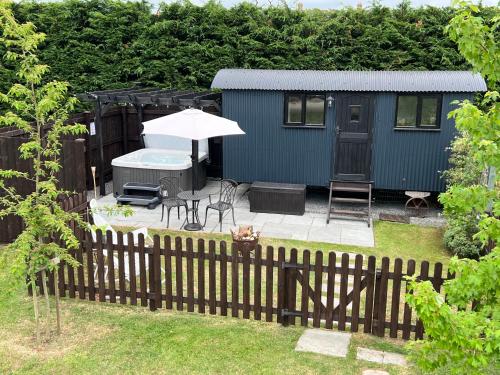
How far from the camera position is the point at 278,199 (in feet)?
40.3

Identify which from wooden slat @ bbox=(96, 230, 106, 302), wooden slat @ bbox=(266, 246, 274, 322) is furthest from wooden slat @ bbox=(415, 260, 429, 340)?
wooden slat @ bbox=(96, 230, 106, 302)

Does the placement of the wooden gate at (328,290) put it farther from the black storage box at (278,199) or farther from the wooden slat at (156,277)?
the black storage box at (278,199)

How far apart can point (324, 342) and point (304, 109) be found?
7.65 meters

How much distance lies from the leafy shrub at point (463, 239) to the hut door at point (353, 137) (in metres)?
3.27

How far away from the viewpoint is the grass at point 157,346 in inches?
223

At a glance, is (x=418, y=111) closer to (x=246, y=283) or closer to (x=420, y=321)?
(x=420, y=321)

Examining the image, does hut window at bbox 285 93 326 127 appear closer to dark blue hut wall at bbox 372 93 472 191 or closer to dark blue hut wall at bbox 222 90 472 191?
dark blue hut wall at bbox 222 90 472 191

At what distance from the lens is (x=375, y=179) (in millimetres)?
12766

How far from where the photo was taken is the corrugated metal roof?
39.8ft

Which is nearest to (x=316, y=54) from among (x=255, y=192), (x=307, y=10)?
(x=307, y=10)

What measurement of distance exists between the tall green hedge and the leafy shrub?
22.2 feet

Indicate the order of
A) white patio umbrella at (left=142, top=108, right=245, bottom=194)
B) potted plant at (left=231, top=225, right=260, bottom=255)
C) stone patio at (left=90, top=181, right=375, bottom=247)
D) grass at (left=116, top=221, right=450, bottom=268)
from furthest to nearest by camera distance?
1. white patio umbrella at (left=142, top=108, right=245, bottom=194)
2. stone patio at (left=90, top=181, right=375, bottom=247)
3. grass at (left=116, top=221, right=450, bottom=268)
4. potted plant at (left=231, top=225, right=260, bottom=255)

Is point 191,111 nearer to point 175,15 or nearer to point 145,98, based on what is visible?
point 145,98

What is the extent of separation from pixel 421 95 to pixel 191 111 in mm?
5396
